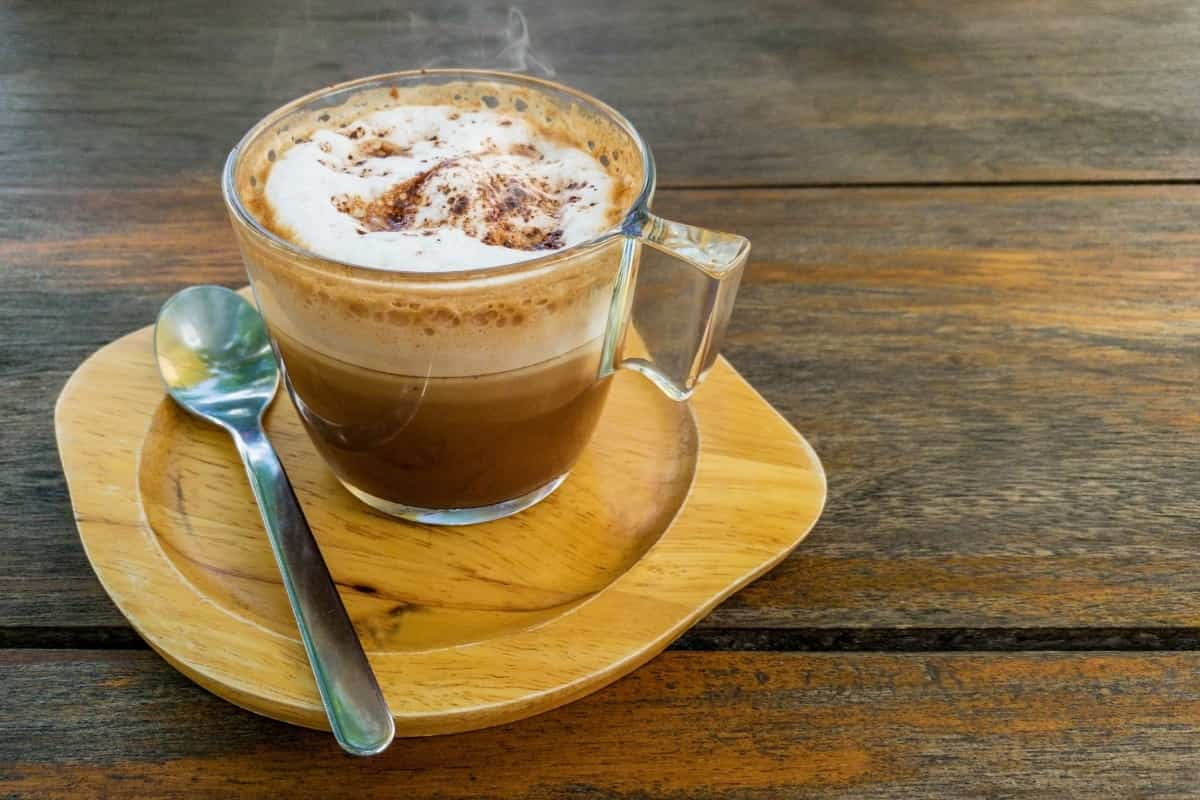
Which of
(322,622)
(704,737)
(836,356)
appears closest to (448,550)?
(322,622)

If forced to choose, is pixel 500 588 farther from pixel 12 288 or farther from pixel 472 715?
pixel 12 288

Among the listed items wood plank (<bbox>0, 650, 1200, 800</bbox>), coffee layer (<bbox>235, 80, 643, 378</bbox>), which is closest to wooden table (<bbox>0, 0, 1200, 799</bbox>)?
Answer: wood plank (<bbox>0, 650, 1200, 800</bbox>)

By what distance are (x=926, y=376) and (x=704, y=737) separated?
524 mm

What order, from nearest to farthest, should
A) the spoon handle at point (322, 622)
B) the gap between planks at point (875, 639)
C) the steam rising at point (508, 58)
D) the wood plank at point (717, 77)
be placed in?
the spoon handle at point (322, 622), the gap between planks at point (875, 639), the wood plank at point (717, 77), the steam rising at point (508, 58)

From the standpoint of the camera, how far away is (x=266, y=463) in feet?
3.09

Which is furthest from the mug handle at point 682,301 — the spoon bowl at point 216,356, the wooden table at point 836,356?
the spoon bowl at point 216,356

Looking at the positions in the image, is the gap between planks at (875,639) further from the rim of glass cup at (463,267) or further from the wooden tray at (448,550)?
the rim of glass cup at (463,267)

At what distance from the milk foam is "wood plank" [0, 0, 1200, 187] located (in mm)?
505

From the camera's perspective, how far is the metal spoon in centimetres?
70

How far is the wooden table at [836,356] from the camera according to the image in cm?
72

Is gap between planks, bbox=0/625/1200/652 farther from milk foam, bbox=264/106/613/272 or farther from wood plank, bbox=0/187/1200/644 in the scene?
milk foam, bbox=264/106/613/272

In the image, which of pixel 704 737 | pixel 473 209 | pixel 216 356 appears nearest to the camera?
pixel 704 737

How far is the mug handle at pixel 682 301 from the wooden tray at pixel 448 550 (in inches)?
3.9

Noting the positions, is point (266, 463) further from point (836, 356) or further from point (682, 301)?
point (836, 356)
